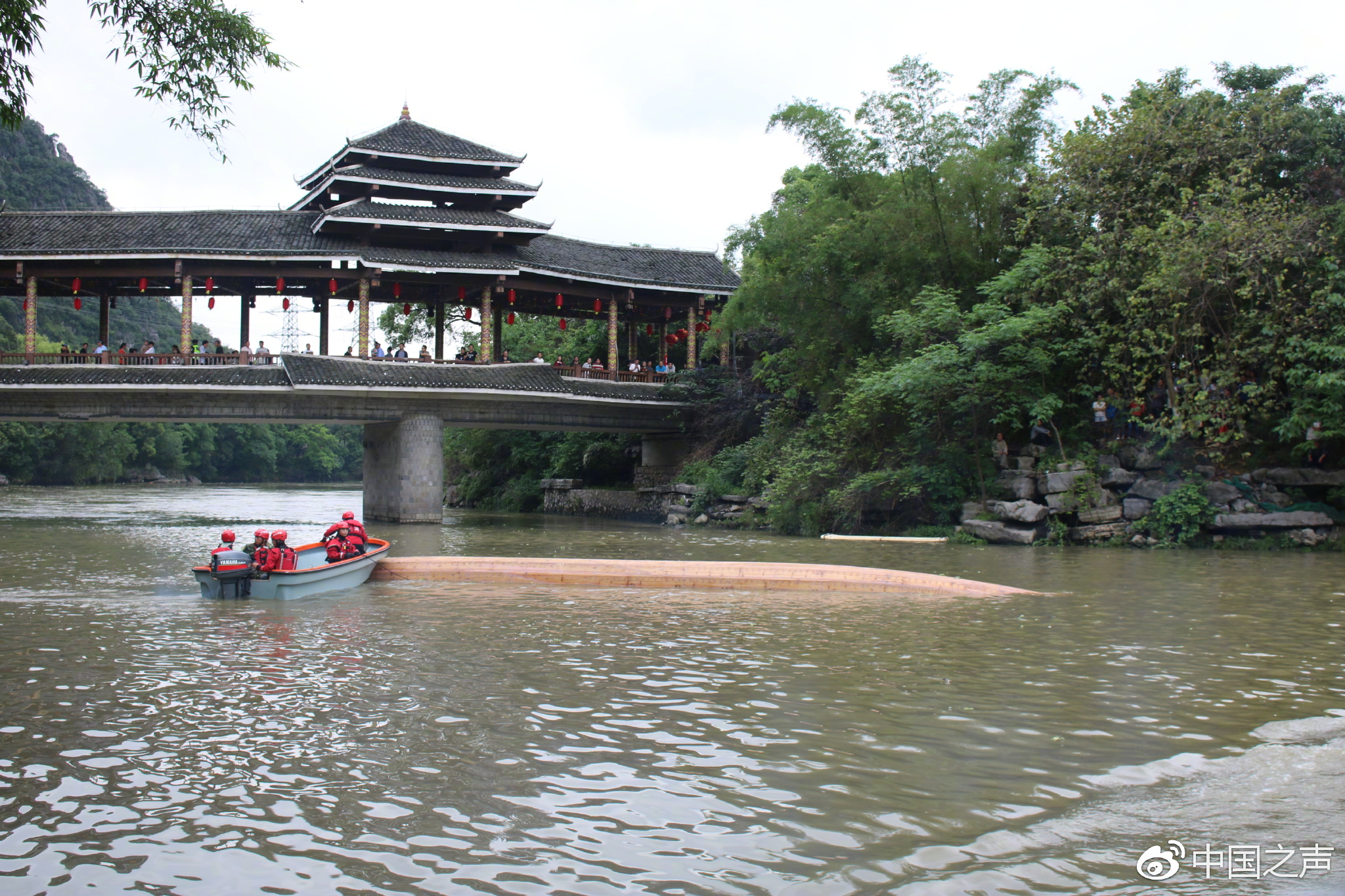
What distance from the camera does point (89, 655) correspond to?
887cm

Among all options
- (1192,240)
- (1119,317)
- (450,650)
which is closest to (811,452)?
(1119,317)

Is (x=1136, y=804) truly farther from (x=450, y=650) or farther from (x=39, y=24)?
(x=39, y=24)

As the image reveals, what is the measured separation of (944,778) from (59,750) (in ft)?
16.9

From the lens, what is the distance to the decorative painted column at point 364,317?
28.9 meters

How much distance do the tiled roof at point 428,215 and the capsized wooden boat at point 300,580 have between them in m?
16.8

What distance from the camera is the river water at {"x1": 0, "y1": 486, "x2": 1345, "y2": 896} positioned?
4.56 m

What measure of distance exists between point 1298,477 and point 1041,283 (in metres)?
6.23

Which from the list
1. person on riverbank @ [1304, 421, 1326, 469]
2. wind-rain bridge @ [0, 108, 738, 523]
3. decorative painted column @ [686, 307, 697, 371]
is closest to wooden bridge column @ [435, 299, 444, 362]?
wind-rain bridge @ [0, 108, 738, 523]

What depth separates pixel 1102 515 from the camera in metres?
20.5

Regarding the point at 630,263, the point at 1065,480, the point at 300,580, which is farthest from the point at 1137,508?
the point at 630,263

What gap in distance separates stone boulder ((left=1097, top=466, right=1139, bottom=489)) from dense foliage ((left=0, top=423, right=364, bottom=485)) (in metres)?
31.9

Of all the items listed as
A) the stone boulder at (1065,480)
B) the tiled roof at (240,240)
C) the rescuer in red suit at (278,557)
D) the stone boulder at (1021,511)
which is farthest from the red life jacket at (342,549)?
the tiled roof at (240,240)

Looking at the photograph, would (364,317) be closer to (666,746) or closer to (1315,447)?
(1315,447)

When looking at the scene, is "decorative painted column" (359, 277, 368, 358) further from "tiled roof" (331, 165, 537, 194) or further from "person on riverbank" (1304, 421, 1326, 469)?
"person on riverbank" (1304, 421, 1326, 469)
